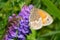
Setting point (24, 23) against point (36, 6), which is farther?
point (36, 6)

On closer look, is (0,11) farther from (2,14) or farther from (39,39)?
(39,39)

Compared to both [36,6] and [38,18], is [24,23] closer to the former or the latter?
[38,18]

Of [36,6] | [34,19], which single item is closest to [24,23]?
[34,19]

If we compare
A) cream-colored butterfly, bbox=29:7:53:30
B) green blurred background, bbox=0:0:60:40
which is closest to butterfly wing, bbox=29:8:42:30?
cream-colored butterfly, bbox=29:7:53:30

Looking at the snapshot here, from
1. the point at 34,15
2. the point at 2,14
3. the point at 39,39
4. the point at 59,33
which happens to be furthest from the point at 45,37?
the point at 2,14

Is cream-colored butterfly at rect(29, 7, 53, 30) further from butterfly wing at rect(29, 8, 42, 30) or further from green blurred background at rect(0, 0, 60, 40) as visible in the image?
green blurred background at rect(0, 0, 60, 40)

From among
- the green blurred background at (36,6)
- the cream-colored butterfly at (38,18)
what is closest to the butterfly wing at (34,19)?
the cream-colored butterfly at (38,18)

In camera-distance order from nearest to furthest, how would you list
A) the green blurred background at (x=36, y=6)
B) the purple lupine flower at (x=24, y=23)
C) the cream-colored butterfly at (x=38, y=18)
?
the cream-colored butterfly at (x=38, y=18) → the purple lupine flower at (x=24, y=23) → the green blurred background at (x=36, y=6)

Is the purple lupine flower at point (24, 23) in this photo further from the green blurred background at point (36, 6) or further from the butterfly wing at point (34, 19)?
the green blurred background at point (36, 6)

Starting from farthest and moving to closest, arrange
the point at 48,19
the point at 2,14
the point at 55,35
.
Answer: the point at 2,14 → the point at 55,35 → the point at 48,19
